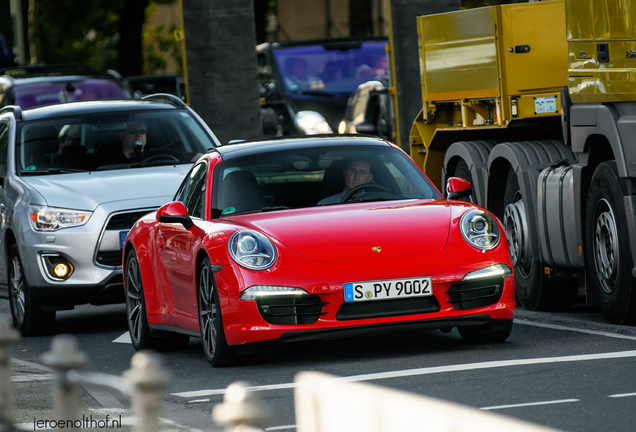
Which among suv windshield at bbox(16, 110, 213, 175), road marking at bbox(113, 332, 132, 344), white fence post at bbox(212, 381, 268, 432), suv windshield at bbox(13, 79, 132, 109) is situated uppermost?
suv windshield at bbox(13, 79, 132, 109)

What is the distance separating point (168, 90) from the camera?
2928 cm

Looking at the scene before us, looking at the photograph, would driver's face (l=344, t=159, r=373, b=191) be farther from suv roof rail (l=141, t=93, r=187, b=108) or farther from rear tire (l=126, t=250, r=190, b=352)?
suv roof rail (l=141, t=93, r=187, b=108)

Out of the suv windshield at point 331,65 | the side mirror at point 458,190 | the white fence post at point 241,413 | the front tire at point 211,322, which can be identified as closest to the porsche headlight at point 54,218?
the front tire at point 211,322

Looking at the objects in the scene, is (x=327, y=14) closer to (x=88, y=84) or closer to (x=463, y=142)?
(x=88, y=84)

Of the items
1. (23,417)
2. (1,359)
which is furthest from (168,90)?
(1,359)

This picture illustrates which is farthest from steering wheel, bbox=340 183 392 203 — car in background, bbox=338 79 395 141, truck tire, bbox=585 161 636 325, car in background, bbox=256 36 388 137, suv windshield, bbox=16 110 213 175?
car in background, bbox=256 36 388 137

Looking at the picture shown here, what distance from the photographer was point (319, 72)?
24922mm

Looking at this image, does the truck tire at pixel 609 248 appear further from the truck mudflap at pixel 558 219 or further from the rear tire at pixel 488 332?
the rear tire at pixel 488 332

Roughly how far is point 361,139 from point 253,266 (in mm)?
1976

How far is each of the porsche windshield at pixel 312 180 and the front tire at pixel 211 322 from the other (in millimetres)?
604

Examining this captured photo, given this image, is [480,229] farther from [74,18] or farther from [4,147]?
[74,18]

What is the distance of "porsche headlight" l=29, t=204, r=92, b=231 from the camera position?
10977 millimetres

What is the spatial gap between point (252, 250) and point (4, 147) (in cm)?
524

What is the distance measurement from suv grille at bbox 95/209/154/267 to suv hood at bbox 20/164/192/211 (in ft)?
0.46
